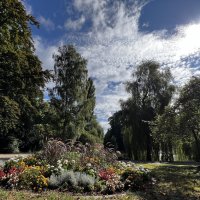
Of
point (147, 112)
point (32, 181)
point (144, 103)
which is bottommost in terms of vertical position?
point (32, 181)

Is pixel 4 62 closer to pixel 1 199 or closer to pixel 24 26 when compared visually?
pixel 24 26

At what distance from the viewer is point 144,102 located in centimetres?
2494

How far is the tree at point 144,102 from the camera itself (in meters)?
24.3

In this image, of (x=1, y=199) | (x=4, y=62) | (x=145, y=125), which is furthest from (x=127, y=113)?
(x=1, y=199)

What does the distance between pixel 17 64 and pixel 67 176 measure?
6801mm

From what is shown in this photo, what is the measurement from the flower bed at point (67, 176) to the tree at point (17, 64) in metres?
3.86

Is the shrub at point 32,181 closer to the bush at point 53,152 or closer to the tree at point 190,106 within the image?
the bush at point 53,152

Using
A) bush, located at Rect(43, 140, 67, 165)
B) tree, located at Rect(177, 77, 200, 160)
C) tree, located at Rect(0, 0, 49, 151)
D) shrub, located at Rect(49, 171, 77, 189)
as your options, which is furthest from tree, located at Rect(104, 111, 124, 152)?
shrub, located at Rect(49, 171, 77, 189)

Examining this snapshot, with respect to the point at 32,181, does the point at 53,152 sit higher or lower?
higher

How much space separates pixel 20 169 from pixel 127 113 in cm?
1824

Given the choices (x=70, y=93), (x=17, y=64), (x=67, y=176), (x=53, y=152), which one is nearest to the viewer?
(x=67, y=176)

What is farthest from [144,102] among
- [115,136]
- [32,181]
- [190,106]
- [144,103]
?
[32,181]

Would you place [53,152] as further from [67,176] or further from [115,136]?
[115,136]

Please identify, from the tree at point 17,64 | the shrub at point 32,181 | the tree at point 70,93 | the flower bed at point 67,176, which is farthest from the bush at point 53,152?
the tree at point 70,93
